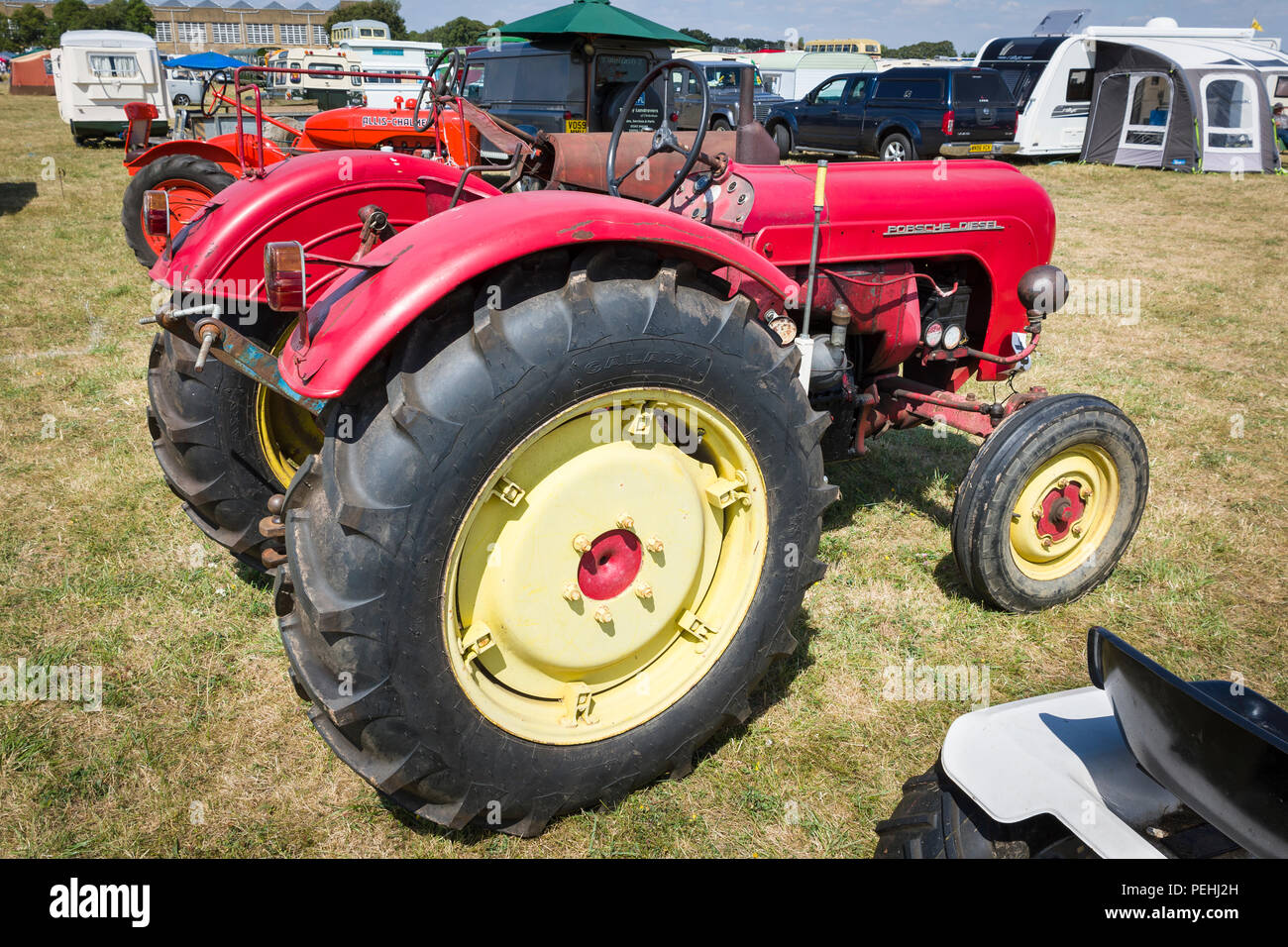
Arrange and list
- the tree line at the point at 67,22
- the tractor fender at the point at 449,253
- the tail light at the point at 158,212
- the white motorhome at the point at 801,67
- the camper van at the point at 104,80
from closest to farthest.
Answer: the tractor fender at the point at 449,253, the tail light at the point at 158,212, the camper van at the point at 104,80, the white motorhome at the point at 801,67, the tree line at the point at 67,22

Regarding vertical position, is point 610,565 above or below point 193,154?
below

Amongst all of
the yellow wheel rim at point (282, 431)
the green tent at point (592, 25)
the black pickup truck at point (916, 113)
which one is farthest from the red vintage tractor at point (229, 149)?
the black pickup truck at point (916, 113)

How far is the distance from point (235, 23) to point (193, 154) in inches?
3436

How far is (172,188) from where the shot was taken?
7.89 meters

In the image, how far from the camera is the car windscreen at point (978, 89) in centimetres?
1399

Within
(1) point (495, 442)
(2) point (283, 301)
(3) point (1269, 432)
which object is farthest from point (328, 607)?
(3) point (1269, 432)

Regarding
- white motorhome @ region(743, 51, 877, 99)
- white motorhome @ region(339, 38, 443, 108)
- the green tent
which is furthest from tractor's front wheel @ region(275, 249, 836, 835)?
white motorhome @ region(743, 51, 877, 99)

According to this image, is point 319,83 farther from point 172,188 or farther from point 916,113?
point 172,188

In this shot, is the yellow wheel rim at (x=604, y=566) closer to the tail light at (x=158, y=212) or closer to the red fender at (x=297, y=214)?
the red fender at (x=297, y=214)

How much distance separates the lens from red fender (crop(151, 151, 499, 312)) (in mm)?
2840

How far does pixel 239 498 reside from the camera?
2.87 metres

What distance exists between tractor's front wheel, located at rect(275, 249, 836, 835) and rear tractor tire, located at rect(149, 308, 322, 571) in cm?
120

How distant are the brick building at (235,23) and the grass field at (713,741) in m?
84.6

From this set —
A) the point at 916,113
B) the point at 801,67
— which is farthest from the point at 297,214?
the point at 801,67
